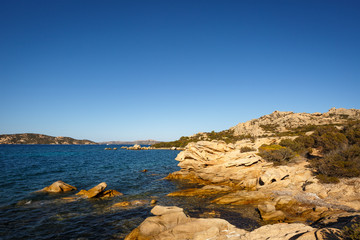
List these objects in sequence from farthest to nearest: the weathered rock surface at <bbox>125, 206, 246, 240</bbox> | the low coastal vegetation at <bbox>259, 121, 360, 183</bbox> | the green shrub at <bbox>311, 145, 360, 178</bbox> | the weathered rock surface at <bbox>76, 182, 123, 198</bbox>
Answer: the weathered rock surface at <bbox>76, 182, 123, 198</bbox> < the low coastal vegetation at <bbox>259, 121, 360, 183</bbox> < the green shrub at <bbox>311, 145, 360, 178</bbox> < the weathered rock surface at <bbox>125, 206, 246, 240</bbox>

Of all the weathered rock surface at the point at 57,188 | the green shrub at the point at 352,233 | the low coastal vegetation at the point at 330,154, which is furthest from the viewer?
the weathered rock surface at the point at 57,188

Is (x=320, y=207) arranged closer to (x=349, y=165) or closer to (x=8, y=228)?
(x=349, y=165)

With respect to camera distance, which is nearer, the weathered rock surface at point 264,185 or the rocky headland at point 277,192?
the rocky headland at point 277,192

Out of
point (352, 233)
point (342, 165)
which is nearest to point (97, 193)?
point (352, 233)

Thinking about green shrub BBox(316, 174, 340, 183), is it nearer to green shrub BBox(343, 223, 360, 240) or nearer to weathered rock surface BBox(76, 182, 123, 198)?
green shrub BBox(343, 223, 360, 240)

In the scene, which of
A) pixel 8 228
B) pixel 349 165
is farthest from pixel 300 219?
pixel 8 228

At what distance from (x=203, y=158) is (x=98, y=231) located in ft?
72.5

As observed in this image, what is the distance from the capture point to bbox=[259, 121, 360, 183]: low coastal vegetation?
19.6 meters

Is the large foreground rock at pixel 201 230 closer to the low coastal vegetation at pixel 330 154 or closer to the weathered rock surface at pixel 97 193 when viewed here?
the weathered rock surface at pixel 97 193

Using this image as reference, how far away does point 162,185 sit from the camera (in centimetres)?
2802

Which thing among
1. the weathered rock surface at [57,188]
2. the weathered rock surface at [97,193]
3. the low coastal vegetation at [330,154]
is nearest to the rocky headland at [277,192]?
the low coastal vegetation at [330,154]

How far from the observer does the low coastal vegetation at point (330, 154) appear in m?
19.6

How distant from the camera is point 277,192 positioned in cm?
1923

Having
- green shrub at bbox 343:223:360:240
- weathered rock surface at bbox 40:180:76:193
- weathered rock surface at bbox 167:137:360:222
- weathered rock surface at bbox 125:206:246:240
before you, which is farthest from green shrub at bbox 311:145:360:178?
weathered rock surface at bbox 40:180:76:193
